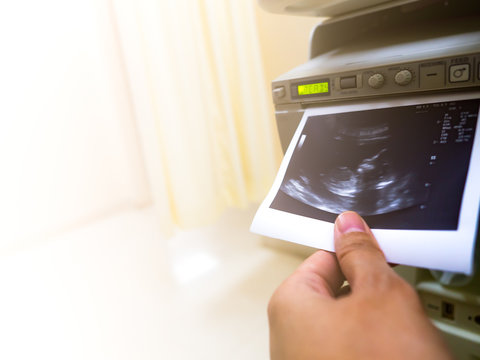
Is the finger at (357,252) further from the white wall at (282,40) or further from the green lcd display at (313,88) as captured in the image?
the white wall at (282,40)

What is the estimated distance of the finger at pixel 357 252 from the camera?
34 cm

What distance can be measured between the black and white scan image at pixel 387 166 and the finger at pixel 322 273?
1.8 inches

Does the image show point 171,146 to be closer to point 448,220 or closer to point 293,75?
point 293,75

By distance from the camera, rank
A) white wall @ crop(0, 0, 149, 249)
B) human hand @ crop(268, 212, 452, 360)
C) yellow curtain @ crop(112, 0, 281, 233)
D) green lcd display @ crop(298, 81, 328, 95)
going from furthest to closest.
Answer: white wall @ crop(0, 0, 149, 249), yellow curtain @ crop(112, 0, 281, 233), green lcd display @ crop(298, 81, 328, 95), human hand @ crop(268, 212, 452, 360)

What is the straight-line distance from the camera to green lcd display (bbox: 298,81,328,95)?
0.51 meters

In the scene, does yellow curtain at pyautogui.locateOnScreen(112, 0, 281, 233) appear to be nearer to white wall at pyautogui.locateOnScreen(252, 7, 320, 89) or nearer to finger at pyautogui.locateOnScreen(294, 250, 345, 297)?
white wall at pyautogui.locateOnScreen(252, 7, 320, 89)

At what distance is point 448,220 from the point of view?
0.35m

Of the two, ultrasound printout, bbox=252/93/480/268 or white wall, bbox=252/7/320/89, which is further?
white wall, bbox=252/7/320/89

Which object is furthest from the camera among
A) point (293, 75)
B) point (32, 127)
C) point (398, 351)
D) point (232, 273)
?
point (32, 127)

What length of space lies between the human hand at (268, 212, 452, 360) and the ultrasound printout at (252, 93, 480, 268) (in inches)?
1.4

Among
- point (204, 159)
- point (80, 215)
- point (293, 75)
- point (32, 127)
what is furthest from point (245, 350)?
point (32, 127)

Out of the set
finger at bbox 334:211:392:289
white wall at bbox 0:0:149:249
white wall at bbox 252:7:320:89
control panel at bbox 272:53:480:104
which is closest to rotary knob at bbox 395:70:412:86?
control panel at bbox 272:53:480:104

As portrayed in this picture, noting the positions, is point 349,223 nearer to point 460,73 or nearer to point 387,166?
point 387,166

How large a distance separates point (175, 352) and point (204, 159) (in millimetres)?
523
